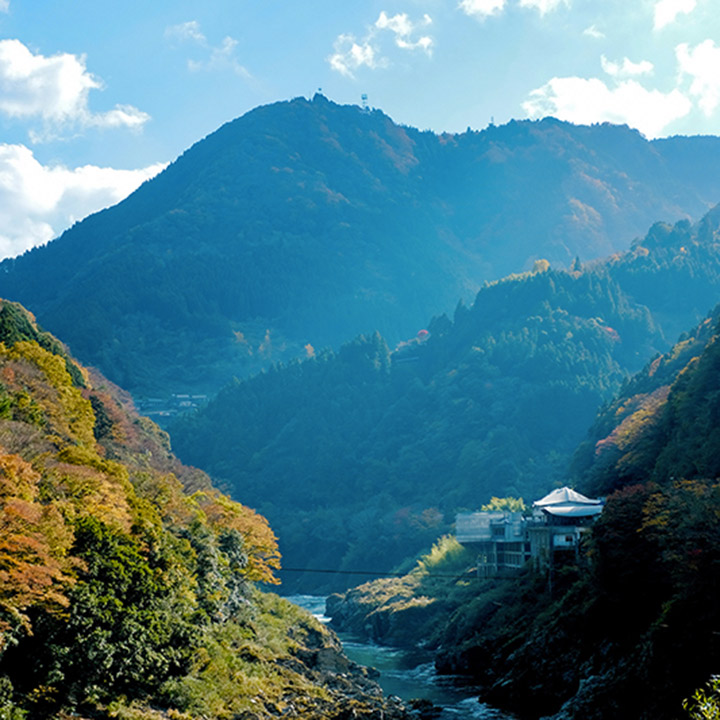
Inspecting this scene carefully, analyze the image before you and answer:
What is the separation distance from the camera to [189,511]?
5347cm

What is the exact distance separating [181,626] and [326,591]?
113 m

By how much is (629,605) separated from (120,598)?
2711cm

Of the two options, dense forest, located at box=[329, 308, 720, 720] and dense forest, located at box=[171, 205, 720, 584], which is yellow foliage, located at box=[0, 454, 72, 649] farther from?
dense forest, located at box=[171, 205, 720, 584]

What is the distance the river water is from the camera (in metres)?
49.5

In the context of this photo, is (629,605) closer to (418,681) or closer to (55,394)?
(418,681)

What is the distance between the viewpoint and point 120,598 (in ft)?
118

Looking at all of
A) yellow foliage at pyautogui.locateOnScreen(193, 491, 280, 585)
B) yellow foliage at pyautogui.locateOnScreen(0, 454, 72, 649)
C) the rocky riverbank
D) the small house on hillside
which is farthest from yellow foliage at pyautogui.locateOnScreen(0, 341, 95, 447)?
the small house on hillside

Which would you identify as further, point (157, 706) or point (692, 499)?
point (692, 499)

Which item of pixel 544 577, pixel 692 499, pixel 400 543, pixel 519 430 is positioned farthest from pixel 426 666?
pixel 519 430

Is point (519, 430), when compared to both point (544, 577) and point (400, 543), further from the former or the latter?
point (544, 577)

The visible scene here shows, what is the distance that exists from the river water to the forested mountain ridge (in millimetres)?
3828

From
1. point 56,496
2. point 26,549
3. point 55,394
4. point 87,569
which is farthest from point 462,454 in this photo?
point 26,549

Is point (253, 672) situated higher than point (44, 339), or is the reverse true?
point (44, 339)

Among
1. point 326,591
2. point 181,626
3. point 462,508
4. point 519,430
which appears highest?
point 519,430
